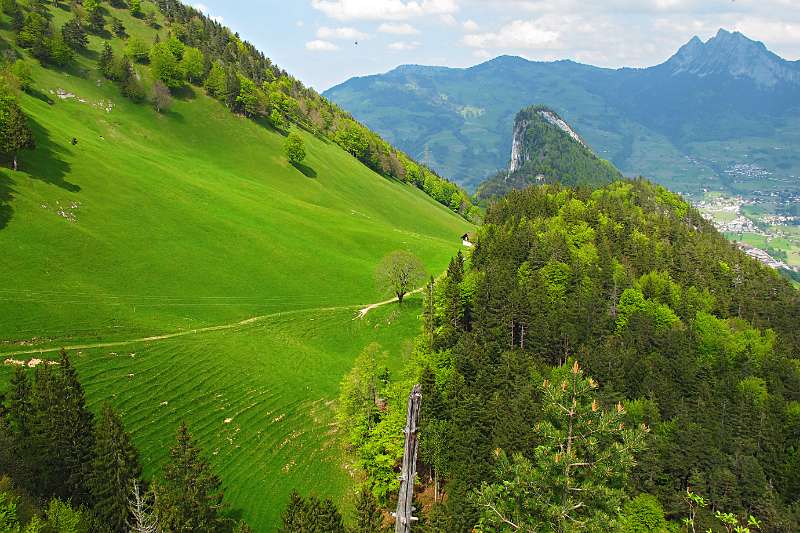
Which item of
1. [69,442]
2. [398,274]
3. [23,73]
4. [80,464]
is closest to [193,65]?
[23,73]

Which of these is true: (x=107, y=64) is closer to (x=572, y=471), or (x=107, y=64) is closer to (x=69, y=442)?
(x=69, y=442)

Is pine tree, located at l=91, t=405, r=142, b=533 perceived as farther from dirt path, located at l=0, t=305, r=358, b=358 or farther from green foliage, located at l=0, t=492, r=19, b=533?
dirt path, located at l=0, t=305, r=358, b=358

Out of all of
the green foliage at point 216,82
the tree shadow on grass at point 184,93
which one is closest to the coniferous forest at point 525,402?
the tree shadow on grass at point 184,93

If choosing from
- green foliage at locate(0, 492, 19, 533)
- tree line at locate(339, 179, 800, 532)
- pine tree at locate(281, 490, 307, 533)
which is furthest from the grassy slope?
green foliage at locate(0, 492, 19, 533)

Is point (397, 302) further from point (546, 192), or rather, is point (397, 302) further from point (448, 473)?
point (546, 192)

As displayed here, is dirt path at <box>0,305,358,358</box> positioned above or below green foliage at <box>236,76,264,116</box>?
below

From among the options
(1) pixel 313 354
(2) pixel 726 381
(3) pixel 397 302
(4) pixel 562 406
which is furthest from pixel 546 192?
(4) pixel 562 406
